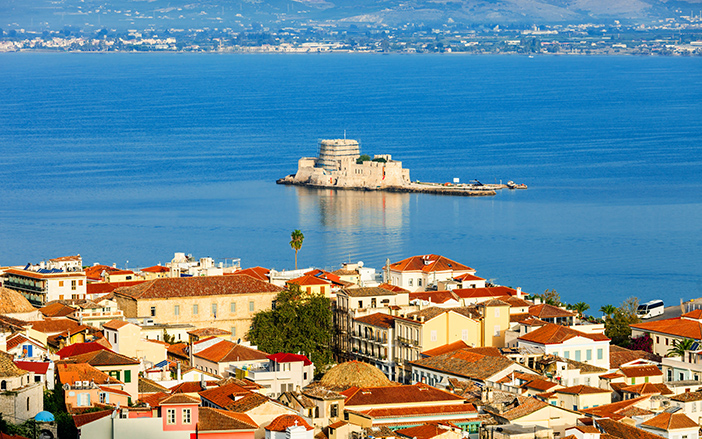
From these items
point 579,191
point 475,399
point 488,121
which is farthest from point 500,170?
point 475,399

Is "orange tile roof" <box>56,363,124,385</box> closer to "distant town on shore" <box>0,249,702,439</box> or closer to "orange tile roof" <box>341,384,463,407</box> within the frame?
"distant town on shore" <box>0,249,702,439</box>

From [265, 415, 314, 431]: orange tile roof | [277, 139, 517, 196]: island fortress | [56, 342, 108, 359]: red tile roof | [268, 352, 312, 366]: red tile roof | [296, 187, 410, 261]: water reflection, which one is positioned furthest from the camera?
[277, 139, 517, 196]: island fortress

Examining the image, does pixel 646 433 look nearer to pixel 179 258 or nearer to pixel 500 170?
pixel 179 258

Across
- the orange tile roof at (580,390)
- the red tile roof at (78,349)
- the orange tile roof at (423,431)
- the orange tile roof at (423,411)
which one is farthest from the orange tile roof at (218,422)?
the red tile roof at (78,349)

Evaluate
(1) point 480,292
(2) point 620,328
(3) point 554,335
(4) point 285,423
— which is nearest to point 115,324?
(3) point 554,335

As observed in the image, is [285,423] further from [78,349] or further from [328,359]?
[328,359]

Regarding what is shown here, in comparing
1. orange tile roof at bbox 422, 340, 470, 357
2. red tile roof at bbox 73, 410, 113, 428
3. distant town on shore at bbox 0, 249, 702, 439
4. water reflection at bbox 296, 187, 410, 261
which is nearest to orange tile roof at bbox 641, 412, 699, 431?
distant town on shore at bbox 0, 249, 702, 439
